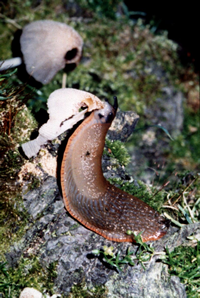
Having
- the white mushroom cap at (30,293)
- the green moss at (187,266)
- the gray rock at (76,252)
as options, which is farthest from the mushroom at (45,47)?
the green moss at (187,266)

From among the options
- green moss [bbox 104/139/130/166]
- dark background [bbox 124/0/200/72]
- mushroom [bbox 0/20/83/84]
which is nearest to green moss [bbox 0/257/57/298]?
green moss [bbox 104/139/130/166]

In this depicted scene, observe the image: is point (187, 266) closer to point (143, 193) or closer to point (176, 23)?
point (143, 193)

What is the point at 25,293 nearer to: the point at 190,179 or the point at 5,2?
the point at 190,179

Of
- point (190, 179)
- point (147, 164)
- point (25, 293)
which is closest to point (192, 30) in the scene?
point (147, 164)

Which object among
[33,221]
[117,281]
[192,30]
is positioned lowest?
[117,281]

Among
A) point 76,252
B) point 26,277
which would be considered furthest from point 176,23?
point 26,277

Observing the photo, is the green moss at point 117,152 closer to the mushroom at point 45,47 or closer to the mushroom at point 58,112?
the mushroom at point 58,112
